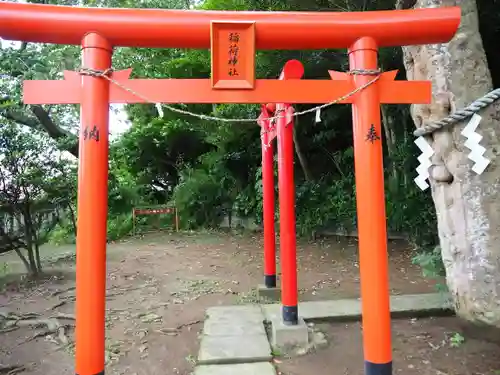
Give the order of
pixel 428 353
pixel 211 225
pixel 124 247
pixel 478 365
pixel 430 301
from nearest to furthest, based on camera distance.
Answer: pixel 478 365 → pixel 428 353 → pixel 430 301 → pixel 124 247 → pixel 211 225

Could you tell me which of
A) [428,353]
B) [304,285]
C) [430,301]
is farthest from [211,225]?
[428,353]

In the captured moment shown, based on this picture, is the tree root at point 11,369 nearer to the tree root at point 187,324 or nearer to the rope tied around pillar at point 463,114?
the tree root at point 187,324

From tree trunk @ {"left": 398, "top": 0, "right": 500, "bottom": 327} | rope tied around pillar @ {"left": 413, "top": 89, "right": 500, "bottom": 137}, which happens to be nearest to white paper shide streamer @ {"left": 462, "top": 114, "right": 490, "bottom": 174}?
rope tied around pillar @ {"left": 413, "top": 89, "right": 500, "bottom": 137}

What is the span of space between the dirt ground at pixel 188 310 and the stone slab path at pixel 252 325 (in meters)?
0.15

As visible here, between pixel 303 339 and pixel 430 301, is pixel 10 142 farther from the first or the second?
pixel 430 301

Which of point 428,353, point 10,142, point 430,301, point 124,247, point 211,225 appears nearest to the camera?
point 428,353

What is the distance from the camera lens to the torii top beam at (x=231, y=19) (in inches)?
95.4

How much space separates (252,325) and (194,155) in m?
11.3

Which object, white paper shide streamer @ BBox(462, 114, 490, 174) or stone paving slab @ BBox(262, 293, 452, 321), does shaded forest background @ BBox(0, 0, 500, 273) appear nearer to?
stone paving slab @ BBox(262, 293, 452, 321)

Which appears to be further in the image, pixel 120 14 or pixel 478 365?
pixel 478 365

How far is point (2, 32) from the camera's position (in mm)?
2406

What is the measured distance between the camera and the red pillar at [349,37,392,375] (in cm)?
255

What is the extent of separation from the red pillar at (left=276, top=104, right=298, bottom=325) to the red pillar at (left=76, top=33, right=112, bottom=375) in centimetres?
201

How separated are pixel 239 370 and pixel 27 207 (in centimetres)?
497
